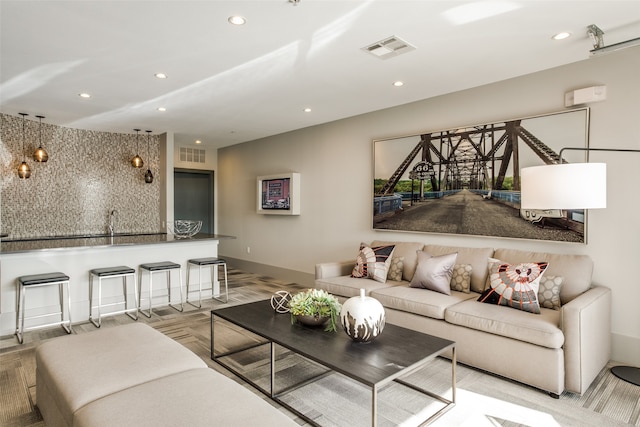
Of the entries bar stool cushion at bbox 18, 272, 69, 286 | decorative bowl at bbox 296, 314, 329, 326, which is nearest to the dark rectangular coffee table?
decorative bowl at bbox 296, 314, 329, 326

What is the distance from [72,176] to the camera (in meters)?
6.01

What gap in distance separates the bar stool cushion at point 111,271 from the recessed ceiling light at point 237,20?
119 inches

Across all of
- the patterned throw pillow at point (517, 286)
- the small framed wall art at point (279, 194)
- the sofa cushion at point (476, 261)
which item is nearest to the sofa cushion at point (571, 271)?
the patterned throw pillow at point (517, 286)

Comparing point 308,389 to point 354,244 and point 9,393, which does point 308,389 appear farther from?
point 354,244

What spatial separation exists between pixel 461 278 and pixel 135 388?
3006 mm

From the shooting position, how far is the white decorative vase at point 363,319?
7.59ft

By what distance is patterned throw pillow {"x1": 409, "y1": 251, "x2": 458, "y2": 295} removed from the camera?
3.56 meters

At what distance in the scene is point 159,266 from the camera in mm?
4523

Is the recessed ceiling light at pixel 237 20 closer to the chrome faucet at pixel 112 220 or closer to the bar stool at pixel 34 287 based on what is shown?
the bar stool at pixel 34 287

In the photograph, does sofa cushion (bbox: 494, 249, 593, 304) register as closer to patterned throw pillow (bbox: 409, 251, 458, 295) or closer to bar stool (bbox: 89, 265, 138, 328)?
patterned throw pillow (bbox: 409, 251, 458, 295)

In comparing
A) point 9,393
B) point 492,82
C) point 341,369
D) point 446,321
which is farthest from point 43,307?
point 492,82

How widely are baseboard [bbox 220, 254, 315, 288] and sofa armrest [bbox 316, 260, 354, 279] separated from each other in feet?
4.36

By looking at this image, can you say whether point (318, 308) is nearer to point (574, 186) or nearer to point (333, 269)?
point (333, 269)

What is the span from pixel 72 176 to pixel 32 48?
3.57 m
